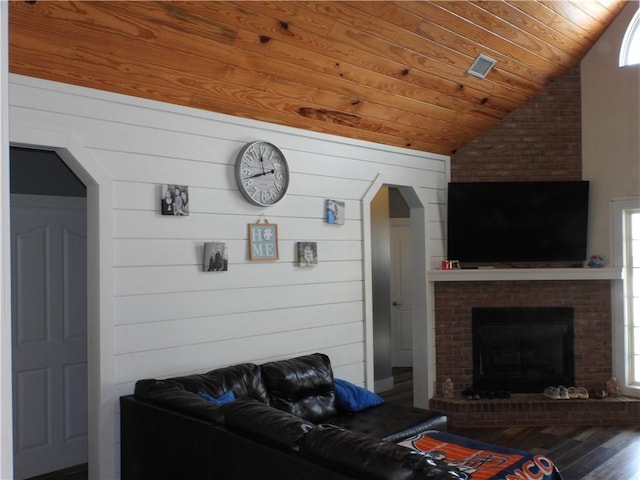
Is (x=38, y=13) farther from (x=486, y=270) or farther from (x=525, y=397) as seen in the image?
(x=525, y=397)

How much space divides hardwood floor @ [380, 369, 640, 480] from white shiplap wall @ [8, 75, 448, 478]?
140 centimetres

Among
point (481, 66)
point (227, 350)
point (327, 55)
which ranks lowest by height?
point (227, 350)

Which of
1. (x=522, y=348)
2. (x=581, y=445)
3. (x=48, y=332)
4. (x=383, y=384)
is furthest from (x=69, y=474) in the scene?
(x=522, y=348)

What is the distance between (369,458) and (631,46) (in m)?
5.15

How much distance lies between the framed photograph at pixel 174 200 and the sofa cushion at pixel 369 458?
1.89 m

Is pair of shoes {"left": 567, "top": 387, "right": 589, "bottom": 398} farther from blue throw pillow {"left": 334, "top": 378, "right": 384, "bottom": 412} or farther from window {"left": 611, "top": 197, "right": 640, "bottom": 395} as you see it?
blue throw pillow {"left": 334, "top": 378, "right": 384, "bottom": 412}

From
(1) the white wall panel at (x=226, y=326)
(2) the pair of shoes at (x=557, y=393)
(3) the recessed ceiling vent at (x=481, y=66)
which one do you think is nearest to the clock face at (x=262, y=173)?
(1) the white wall panel at (x=226, y=326)

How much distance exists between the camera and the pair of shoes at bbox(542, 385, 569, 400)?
5.63 meters

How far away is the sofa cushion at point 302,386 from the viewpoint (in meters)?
4.13

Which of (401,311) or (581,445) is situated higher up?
(401,311)

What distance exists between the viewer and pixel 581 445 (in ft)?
16.3

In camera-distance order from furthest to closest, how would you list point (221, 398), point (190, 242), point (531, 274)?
1. point (531, 274)
2. point (190, 242)
3. point (221, 398)

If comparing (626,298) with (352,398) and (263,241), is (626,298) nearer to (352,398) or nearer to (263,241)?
(352,398)

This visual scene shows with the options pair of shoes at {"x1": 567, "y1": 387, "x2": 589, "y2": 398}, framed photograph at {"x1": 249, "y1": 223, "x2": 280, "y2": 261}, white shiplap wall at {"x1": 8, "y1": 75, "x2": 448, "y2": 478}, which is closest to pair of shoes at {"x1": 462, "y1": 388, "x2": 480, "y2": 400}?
pair of shoes at {"x1": 567, "y1": 387, "x2": 589, "y2": 398}
